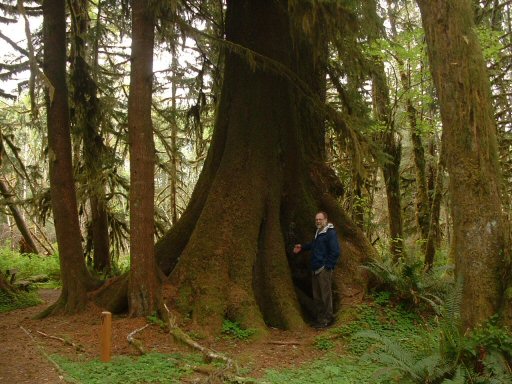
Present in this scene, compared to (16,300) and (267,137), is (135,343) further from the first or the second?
(16,300)

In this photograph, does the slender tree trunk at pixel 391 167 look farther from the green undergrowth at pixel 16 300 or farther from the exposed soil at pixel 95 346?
the green undergrowth at pixel 16 300

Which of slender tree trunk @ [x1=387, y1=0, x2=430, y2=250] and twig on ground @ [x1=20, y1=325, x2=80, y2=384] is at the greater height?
slender tree trunk @ [x1=387, y1=0, x2=430, y2=250]

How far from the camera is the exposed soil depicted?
629 centimetres

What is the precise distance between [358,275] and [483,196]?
3.67 metres

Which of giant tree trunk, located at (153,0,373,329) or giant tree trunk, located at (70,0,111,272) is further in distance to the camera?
giant tree trunk, located at (70,0,111,272)

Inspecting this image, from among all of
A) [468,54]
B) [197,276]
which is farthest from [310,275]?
[468,54]

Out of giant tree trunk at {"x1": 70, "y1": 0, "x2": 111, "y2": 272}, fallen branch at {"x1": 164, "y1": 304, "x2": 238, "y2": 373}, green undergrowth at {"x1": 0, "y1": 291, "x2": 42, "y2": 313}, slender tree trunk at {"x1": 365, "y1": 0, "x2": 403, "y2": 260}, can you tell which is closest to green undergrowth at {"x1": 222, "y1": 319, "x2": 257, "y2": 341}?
fallen branch at {"x1": 164, "y1": 304, "x2": 238, "y2": 373}

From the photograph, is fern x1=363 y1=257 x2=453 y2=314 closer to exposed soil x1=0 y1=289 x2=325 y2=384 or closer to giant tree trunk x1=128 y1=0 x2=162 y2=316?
exposed soil x1=0 y1=289 x2=325 y2=384

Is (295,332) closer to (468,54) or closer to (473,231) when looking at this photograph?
(473,231)

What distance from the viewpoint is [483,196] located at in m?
5.66

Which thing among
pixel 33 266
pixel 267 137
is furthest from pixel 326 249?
pixel 33 266

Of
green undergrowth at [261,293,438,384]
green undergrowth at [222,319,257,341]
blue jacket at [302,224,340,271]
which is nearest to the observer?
green undergrowth at [261,293,438,384]

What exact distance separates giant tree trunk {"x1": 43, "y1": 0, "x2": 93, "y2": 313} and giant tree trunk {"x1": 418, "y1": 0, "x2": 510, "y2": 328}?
21.8 feet

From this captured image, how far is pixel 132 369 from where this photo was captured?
241 inches
